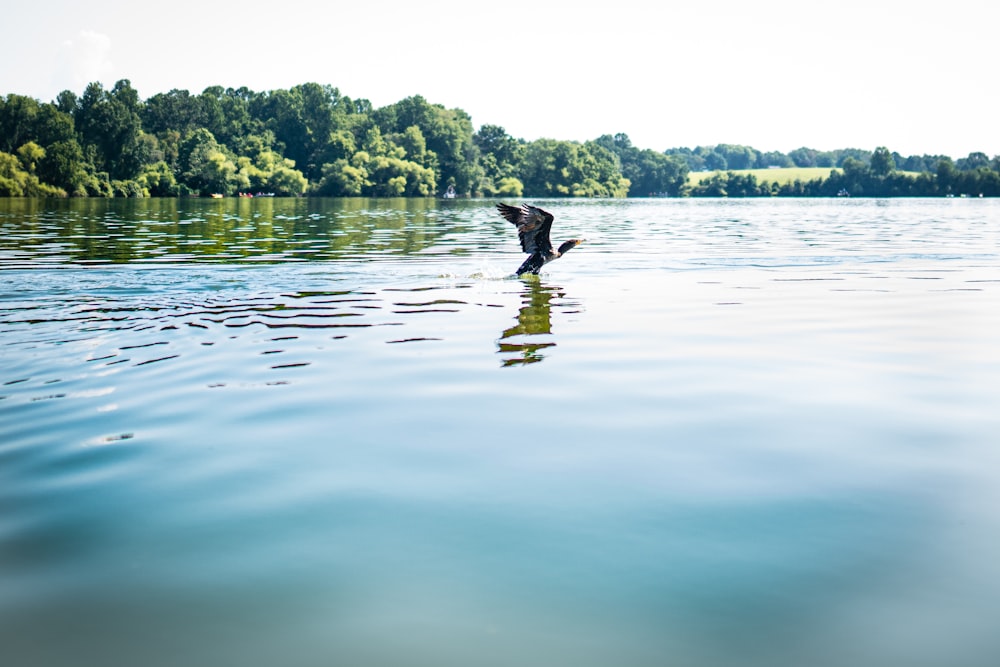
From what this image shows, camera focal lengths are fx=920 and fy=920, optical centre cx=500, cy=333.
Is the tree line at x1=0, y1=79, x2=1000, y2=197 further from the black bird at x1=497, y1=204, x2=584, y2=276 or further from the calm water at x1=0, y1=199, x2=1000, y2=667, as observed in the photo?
the calm water at x1=0, y1=199, x2=1000, y2=667

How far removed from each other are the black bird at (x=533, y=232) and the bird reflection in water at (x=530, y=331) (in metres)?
1.81

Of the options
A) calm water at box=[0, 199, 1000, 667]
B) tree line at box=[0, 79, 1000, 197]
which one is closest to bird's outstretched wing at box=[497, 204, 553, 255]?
calm water at box=[0, 199, 1000, 667]

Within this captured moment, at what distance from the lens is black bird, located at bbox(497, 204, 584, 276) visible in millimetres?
19969

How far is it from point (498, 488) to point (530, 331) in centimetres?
735

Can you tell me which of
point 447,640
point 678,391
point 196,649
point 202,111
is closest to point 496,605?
point 447,640

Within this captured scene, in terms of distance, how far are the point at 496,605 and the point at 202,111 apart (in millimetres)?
203728

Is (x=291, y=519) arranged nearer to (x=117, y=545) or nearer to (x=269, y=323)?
(x=117, y=545)

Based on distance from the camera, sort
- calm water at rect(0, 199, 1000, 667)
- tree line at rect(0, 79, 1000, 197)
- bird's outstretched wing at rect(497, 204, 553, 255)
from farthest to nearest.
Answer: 1. tree line at rect(0, 79, 1000, 197)
2. bird's outstretched wing at rect(497, 204, 553, 255)
3. calm water at rect(0, 199, 1000, 667)

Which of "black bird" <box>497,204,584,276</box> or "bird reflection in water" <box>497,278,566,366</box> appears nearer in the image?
"bird reflection in water" <box>497,278,566,366</box>

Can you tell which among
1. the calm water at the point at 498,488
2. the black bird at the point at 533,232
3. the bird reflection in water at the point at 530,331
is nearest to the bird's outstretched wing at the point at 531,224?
the black bird at the point at 533,232

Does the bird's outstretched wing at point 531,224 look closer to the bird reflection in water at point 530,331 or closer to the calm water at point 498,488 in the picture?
the bird reflection in water at point 530,331

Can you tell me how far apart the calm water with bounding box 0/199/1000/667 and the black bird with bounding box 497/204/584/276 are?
5159mm

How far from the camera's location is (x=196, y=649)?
422 cm

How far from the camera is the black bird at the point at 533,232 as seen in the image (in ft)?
65.5
